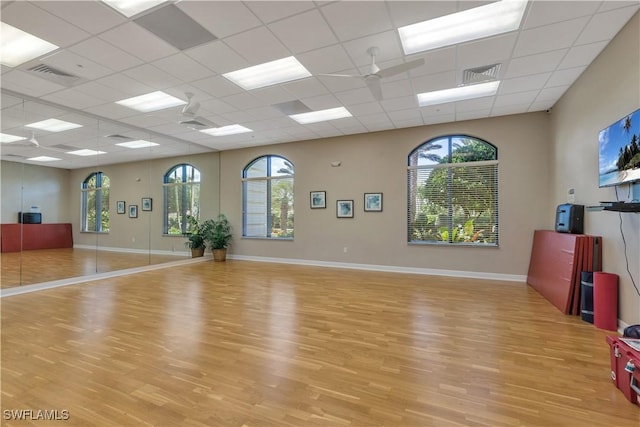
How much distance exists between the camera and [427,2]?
9.04 feet

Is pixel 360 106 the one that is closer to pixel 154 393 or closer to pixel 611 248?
pixel 611 248

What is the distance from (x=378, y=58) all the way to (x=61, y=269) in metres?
6.69

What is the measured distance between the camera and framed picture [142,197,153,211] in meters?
7.21

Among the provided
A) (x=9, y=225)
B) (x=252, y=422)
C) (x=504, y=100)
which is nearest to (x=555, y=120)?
(x=504, y=100)

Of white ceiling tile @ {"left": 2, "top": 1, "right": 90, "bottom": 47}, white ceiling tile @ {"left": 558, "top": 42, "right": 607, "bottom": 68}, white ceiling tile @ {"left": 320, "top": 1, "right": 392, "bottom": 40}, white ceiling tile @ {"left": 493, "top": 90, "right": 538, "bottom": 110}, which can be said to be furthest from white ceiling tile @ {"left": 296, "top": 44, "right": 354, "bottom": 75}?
white ceiling tile @ {"left": 493, "top": 90, "right": 538, "bottom": 110}

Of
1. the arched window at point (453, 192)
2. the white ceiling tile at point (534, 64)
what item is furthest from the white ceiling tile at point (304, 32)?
the arched window at point (453, 192)

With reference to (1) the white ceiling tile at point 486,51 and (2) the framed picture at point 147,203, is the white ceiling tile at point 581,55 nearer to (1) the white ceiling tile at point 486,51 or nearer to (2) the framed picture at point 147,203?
(1) the white ceiling tile at point 486,51

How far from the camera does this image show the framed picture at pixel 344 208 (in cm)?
720

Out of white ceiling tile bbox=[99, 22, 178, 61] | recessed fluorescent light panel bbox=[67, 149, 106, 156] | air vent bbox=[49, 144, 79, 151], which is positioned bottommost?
recessed fluorescent light panel bbox=[67, 149, 106, 156]

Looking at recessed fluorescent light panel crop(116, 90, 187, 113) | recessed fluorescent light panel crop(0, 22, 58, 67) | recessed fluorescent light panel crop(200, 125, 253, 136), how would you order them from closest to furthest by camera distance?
recessed fluorescent light panel crop(0, 22, 58, 67)
recessed fluorescent light panel crop(116, 90, 187, 113)
recessed fluorescent light panel crop(200, 125, 253, 136)

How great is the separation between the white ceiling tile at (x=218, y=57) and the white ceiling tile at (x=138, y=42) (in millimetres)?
275

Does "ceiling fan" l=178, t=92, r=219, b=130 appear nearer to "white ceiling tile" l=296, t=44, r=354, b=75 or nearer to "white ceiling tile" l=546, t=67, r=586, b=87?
"white ceiling tile" l=296, t=44, r=354, b=75

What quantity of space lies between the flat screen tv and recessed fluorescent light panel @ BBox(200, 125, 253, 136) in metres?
6.16

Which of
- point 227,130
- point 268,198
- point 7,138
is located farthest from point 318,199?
point 7,138
